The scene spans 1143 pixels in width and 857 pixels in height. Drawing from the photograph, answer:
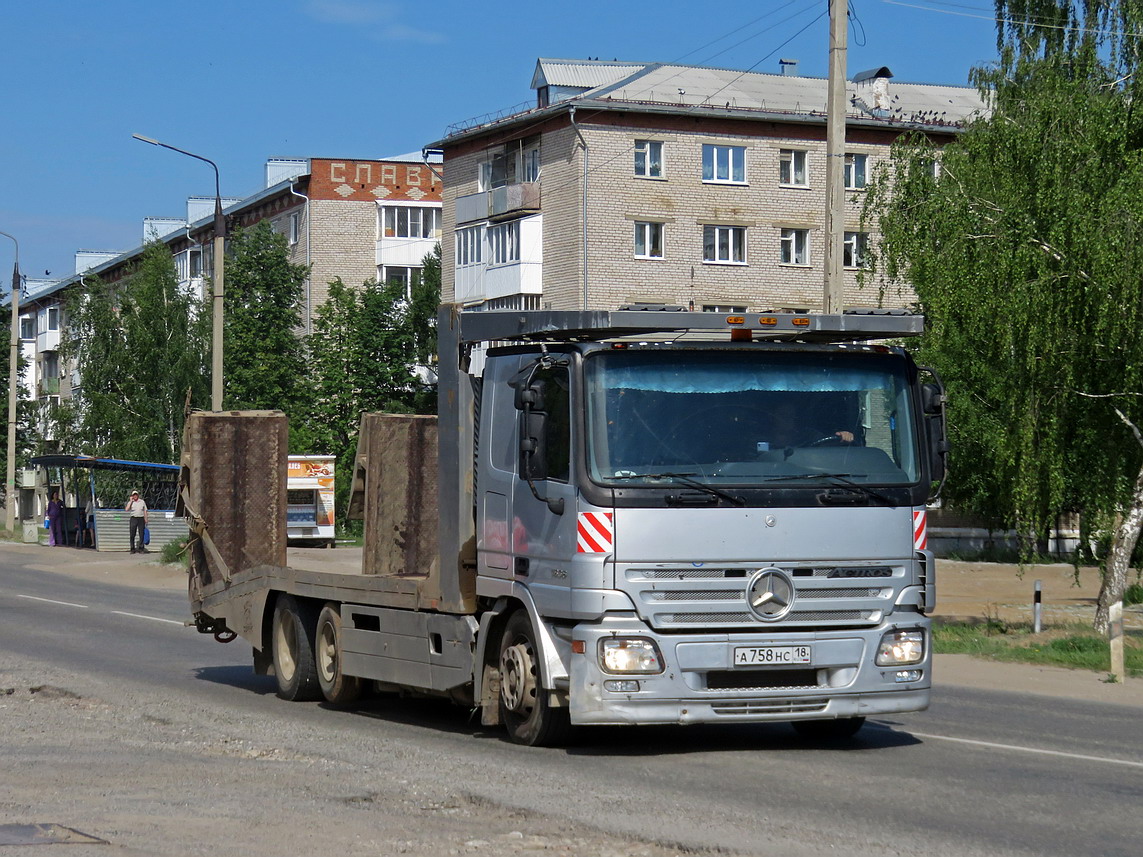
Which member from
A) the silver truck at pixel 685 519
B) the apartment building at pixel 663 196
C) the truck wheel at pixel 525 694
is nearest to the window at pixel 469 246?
the apartment building at pixel 663 196

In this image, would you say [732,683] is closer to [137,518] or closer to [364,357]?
[137,518]

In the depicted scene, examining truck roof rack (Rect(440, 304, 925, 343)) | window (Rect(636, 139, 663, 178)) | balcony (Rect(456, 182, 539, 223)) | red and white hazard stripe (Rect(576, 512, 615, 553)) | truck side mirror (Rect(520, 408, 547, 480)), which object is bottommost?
red and white hazard stripe (Rect(576, 512, 615, 553))

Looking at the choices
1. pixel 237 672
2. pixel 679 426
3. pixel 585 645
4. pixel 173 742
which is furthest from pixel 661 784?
pixel 237 672

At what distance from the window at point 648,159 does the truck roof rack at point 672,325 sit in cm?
4546

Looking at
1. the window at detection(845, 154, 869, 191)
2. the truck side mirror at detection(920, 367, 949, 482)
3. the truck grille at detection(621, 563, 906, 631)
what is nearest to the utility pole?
the truck side mirror at detection(920, 367, 949, 482)

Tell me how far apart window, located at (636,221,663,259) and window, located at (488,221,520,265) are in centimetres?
428

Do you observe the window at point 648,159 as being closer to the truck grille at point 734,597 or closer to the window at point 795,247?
the window at point 795,247

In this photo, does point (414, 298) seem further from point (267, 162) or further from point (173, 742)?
point (173, 742)

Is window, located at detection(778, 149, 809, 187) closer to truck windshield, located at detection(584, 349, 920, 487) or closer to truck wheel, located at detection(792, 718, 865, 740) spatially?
truck wheel, located at detection(792, 718, 865, 740)

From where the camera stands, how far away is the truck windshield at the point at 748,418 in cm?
953

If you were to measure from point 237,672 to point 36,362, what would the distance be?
103m

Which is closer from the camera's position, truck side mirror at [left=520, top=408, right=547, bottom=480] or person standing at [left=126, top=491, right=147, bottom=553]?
truck side mirror at [left=520, top=408, right=547, bottom=480]

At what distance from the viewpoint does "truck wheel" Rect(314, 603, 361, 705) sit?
40.5 ft

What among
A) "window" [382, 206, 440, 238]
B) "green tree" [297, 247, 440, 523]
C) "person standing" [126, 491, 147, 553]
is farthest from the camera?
"window" [382, 206, 440, 238]
